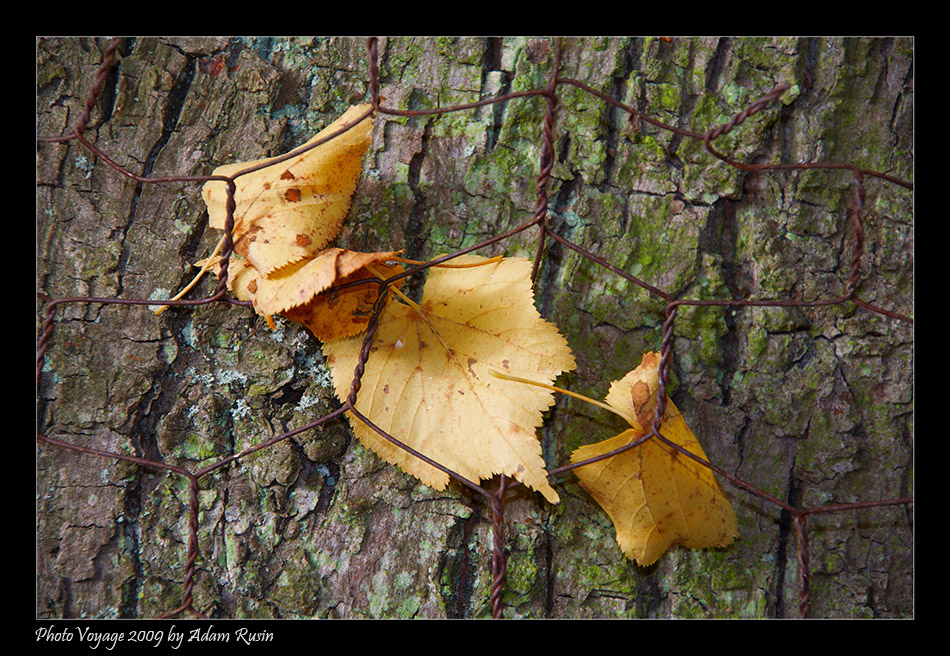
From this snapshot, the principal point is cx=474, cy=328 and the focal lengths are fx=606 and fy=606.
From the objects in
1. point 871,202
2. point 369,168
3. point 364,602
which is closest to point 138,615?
point 364,602

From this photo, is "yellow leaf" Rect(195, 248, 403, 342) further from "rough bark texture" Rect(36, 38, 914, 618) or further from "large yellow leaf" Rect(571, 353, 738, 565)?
"large yellow leaf" Rect(571, 353, 738, 565)

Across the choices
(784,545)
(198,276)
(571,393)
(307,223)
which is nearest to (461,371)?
(571,393)

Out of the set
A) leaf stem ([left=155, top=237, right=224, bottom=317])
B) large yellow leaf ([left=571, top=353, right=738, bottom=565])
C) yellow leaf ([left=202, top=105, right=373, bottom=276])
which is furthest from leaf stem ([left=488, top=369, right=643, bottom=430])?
leaf stem ([left=155, top=237, right=224, bottom=317])

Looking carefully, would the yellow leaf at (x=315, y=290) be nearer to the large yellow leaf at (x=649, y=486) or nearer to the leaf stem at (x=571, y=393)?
the leaf stem at (x=571, y=393)

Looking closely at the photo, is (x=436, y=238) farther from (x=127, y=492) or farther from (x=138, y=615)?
(x=138, y=615)

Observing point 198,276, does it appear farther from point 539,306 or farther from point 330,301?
point 539,306

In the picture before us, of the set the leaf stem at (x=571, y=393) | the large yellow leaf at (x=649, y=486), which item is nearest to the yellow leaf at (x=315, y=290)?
the leaf stem at (x=571, y=393)
